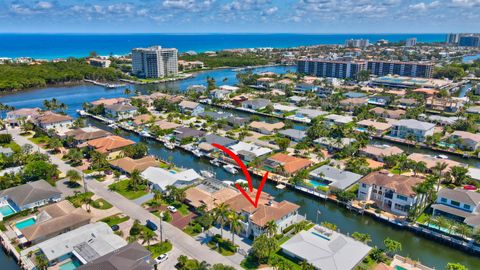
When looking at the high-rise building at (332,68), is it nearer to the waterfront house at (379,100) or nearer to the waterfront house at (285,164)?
the waterfront house at (379,100)

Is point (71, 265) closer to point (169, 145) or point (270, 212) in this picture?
point (270, 212)

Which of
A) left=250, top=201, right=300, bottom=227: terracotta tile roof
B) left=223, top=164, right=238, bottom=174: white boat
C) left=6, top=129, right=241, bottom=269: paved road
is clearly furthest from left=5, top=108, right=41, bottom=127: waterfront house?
left=250, top=201, right=300, bottom=227: terracotta tile roof

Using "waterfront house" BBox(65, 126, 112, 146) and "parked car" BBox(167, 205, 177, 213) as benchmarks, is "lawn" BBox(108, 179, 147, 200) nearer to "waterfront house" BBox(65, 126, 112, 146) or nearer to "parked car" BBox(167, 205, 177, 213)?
"parked car" BBox(167, 205, 177, 213)

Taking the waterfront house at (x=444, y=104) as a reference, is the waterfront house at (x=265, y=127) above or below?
below

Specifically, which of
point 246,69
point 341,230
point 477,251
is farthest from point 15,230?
point 246,69

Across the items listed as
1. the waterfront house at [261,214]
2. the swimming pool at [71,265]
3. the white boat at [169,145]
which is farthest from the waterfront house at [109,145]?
the waterfront house at [261,214]

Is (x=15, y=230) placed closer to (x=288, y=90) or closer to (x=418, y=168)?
(x=418, y=168)
